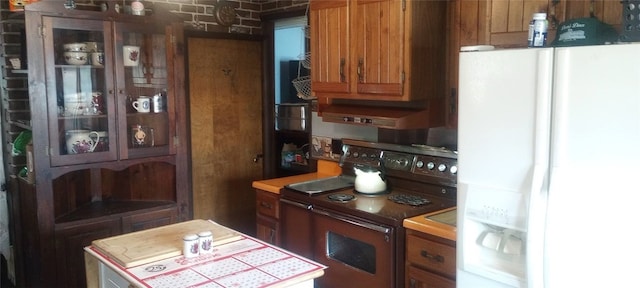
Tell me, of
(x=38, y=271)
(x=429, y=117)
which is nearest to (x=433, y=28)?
(x=429, y=117)

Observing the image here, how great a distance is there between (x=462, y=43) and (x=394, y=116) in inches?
20.8

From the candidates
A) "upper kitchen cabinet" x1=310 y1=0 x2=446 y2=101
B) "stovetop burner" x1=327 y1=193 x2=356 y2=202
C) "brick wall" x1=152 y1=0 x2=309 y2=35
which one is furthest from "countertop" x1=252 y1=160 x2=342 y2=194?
"brick wall" x1=152 y1=0 x2=309 y2=35

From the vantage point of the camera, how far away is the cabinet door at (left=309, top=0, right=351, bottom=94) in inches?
126

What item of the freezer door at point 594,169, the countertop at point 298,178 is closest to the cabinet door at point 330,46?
the countertop at point 298,178

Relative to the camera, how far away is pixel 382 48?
297cm

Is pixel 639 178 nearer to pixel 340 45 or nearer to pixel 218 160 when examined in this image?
pixel 340 45

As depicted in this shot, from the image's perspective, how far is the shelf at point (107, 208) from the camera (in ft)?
11.1

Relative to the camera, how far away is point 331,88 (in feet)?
10.9

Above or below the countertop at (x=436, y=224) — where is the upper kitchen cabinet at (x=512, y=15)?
above

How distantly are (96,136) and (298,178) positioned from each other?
1.33m

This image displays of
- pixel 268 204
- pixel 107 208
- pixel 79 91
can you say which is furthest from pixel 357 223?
pixel 79 91

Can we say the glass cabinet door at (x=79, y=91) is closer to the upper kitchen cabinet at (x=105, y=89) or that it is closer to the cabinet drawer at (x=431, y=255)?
the upper kitchen cabinet at (x=105, y=89)

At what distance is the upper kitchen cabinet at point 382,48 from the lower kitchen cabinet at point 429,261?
78 centimetres

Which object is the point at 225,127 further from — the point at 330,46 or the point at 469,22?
the point at 469,22
